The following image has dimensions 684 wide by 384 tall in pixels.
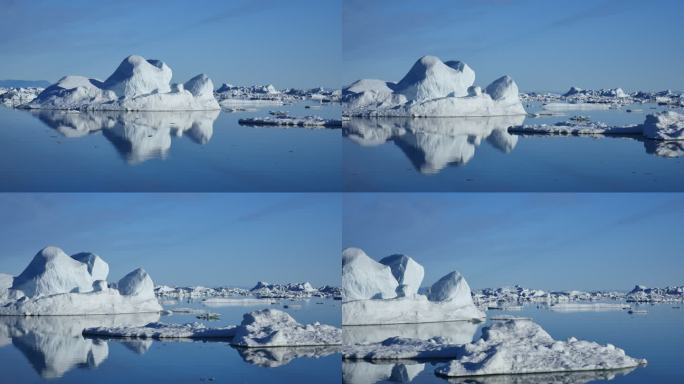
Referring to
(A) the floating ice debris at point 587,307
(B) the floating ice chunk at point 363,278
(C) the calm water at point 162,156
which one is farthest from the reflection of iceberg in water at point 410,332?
(A) the floating ice debris at point 587,307

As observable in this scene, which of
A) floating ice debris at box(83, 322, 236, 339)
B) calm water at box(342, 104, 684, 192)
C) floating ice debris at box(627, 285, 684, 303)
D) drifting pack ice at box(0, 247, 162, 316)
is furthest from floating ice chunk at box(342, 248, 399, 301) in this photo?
drifting pack ice at box(0, 247, 162, 316)

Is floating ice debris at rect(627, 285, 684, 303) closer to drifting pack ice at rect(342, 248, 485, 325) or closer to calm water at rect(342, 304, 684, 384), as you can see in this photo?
calm water at rect(342, 304, 684, 384)

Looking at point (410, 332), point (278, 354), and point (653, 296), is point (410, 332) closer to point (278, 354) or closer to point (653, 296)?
point (278, 354)

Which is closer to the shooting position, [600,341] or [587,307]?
[600,341]

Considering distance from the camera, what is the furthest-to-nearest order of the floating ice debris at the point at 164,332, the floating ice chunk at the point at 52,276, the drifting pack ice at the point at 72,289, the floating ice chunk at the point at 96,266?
the floating ice chunk at the point at 96,266
the floating ice chunk at the point at 52,276
the drifting pack ice at the point at 72,289
the floating ice debris at the point at 164,332

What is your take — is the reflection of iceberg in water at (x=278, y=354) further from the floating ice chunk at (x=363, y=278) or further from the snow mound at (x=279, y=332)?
the floating ice chunk at (x=363, y=278)

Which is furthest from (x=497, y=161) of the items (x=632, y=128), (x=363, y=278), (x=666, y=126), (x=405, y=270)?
(x=632, y=128)

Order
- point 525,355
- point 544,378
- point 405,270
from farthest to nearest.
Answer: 1. point 405,270
2. point 525,355
3. point 544,378
